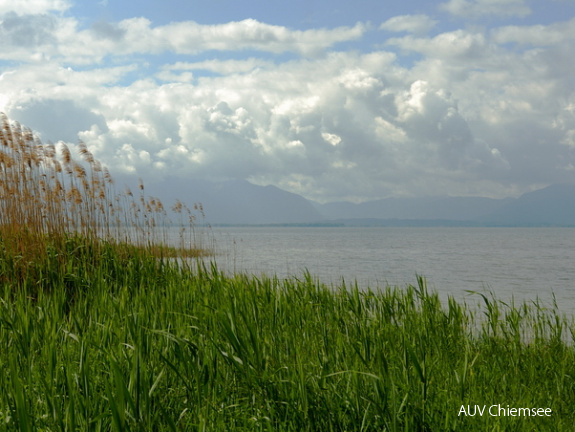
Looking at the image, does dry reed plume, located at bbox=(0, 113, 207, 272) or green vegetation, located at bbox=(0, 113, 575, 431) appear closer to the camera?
green vegetation, located at bbox=(0, 113, 575, 431)

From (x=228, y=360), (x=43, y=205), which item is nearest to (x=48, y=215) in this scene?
(x=43, y=205)

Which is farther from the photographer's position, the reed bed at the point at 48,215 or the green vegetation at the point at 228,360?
the reed bed at the point at 48,215

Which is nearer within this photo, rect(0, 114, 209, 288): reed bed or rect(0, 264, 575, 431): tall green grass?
rect(0, 264, 575, 431): tall green grass

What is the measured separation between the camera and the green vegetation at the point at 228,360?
3.37m

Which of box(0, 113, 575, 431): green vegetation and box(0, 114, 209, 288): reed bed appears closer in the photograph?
box(0, 113, 575, 431): green vegetation

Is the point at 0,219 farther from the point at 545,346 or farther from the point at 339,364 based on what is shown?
the point at 545,346

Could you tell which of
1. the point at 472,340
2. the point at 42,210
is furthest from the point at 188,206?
the point at 472,340

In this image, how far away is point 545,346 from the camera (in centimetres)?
741

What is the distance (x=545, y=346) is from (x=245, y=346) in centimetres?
556

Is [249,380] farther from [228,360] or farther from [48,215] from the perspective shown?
[48,215]

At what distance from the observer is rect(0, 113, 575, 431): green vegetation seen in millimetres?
3371

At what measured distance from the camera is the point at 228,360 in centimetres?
385

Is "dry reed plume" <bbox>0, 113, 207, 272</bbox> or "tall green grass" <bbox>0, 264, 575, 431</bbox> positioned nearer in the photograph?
"tall green grass" <bbox>0, 264, 575, 431</bbox>

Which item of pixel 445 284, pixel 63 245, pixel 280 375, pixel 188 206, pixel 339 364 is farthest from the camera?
pixel 445 284
